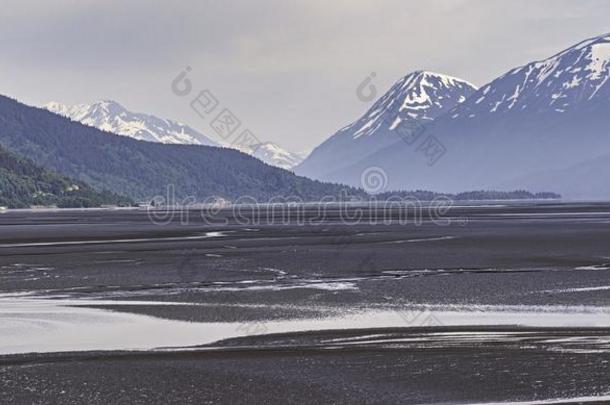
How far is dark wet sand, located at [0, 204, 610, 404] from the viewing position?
3338 centimetres

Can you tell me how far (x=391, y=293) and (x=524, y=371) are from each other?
2713cm

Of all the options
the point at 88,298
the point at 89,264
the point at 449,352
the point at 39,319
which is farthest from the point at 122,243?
the point at 449,352

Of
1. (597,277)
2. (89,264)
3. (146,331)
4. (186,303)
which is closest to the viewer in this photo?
(146,331)

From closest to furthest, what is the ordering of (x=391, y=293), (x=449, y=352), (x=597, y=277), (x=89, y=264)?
(x=449, y=352)
(x=391, y=293)
(x=597, y=277)
(x=89, y=264)

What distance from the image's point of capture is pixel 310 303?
57.0 m

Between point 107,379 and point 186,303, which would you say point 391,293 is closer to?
point 186,303

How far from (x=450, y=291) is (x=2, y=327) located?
92.3ft

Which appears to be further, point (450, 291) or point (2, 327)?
point (450, 291)

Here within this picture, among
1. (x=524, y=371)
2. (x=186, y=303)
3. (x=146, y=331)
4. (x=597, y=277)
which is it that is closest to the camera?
(x=524, y=371)

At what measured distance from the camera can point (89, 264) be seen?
88.6 m

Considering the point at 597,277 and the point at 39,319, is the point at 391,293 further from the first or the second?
the point at 39,319

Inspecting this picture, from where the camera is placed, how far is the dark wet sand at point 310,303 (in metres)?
33.4

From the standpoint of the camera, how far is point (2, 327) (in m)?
48.2

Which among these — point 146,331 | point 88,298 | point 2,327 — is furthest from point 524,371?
point 88,298
